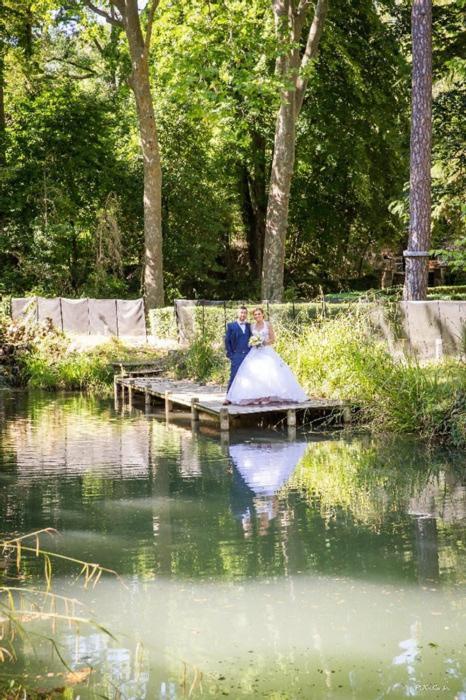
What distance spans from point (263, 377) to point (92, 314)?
13.4 meters

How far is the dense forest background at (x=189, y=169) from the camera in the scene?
3025 centimetres

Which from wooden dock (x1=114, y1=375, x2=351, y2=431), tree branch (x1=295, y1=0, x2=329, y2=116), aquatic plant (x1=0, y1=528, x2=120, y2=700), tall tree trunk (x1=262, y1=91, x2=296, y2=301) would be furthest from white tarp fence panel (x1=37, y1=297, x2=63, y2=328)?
aquatic plant (x1=0, y1=528, x2=120, y2=700)

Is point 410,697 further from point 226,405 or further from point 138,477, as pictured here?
point 226,405

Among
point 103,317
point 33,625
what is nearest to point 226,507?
point 33,625

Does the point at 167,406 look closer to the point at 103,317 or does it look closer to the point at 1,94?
the point at 103,317

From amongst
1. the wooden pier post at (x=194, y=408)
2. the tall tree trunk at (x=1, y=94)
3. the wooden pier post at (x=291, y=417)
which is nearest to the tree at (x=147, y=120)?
the tall tree trunk at (x=1, y=94)

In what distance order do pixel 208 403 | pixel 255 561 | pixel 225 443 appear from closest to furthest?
1. pixel 255 561
2. pixel 225 443
3. pixel 208 403

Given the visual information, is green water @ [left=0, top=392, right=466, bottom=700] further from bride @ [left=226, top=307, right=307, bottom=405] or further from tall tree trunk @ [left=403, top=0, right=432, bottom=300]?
tall tree trunk @ [left=403, top=0, right=432, bottom=300]

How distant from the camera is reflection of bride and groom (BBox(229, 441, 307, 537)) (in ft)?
32.1

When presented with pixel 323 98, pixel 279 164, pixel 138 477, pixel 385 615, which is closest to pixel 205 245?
pixel 323 98

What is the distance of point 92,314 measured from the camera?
28016 mm

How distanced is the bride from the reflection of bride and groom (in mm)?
1604

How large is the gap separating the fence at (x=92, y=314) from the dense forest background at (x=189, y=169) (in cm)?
382

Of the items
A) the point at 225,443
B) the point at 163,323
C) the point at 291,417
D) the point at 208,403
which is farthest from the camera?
the point at 163,323
